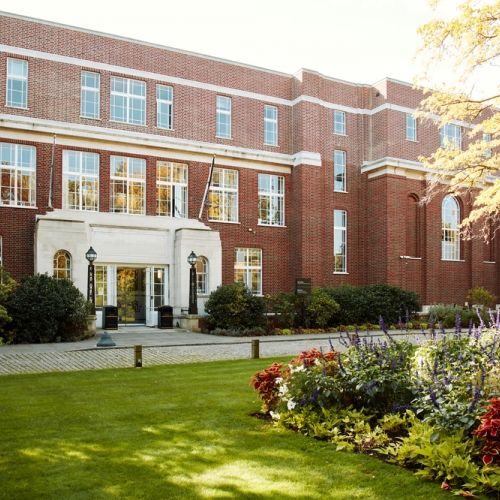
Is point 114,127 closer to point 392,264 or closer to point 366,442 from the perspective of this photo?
point 392,264

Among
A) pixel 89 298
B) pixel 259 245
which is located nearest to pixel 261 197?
pixel 259 245

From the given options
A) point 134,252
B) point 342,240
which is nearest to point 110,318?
point 134,252

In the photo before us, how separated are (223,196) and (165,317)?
6.63 m

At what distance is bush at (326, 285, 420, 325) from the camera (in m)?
25.1

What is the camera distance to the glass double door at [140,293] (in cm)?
2406

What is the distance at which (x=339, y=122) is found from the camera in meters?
29.8

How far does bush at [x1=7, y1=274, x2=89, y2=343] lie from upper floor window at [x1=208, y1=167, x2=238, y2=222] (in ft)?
28.2

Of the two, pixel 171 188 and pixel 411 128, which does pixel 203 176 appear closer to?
pixel 171 188

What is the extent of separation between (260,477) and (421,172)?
2727cm

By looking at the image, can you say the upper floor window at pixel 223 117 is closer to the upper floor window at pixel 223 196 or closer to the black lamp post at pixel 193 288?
the upper floor window at pixel 223 196

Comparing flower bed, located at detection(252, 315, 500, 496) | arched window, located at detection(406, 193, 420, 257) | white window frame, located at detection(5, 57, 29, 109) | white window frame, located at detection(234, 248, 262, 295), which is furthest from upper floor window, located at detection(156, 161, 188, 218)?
flower bed, located at detection(252, 315, 500, 496)

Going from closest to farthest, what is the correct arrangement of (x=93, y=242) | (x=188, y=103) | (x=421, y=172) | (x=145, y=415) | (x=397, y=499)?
(x=397, y=499) < (x=145, y=415) < (x=93, y=242) < (x=188, y=103) < (x=421, y=172)

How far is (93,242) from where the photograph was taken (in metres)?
23.1

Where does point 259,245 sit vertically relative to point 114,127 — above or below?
below
